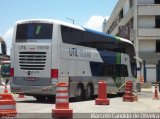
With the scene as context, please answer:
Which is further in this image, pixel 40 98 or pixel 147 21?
pixel 147 21

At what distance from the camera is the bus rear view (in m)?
23.3

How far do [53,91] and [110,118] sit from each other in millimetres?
7894

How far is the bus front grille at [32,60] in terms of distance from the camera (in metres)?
23.4

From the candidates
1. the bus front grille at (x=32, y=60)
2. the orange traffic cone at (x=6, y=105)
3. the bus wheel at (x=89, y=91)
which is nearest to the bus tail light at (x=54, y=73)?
the bus front grille at (x=32, y=60)

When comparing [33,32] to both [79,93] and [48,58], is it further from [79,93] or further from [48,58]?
[79,93]

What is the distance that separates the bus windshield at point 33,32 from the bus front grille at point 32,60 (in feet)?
2.25

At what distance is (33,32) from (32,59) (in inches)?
51.3

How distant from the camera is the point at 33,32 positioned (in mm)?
23719

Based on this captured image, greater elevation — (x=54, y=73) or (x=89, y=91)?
(x=54, y=73)

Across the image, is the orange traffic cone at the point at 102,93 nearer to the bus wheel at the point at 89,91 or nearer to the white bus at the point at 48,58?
the white bus at the point at 48,58

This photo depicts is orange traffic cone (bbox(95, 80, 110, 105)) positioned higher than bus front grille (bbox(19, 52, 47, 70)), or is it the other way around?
bus front grille (bbox(19, 52, 47, 70))

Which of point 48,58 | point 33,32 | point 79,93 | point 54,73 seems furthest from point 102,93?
point 33,32

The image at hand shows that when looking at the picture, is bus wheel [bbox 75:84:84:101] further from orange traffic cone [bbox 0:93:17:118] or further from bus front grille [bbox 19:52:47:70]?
orange traffic cone [bbox 0:93:17:118]

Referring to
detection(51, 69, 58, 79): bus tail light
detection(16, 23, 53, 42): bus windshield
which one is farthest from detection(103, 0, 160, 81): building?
detection(51, 69, 58, 79): bus tail light
